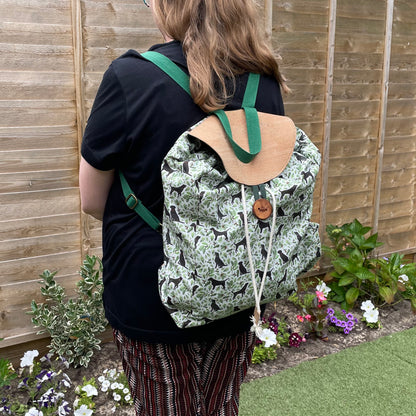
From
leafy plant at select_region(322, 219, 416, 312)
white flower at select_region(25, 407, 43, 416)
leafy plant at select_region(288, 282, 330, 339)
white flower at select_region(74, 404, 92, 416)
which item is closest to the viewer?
white flower at select_region(25, 407, 43, 416)

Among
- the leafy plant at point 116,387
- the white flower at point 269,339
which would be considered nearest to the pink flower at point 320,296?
the white flower at point 269,339

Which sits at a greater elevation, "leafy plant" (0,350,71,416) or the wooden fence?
the wooden fence

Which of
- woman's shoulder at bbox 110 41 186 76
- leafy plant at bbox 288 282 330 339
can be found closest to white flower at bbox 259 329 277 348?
leafy plant at bbox 288 282 330 339

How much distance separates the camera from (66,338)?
9.14 feet

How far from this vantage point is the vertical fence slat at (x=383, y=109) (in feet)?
12.1

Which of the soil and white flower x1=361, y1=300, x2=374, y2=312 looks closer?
the soil

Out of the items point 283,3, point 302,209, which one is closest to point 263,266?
point 302,209

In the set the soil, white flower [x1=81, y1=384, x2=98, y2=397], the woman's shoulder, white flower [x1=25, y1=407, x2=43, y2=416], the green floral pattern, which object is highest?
the woman's shoulder

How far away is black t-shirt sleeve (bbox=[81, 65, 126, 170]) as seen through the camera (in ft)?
3.91

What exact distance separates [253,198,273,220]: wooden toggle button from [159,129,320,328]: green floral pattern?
0.01 metres

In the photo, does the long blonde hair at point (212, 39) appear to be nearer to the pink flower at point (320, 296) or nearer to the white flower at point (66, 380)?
the white flower at point (66, 380)

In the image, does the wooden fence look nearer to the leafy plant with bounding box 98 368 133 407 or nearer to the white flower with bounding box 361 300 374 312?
the leafy plant with bounding box 98 368 133 407

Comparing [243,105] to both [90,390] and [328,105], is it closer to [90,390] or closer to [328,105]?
[90,390]

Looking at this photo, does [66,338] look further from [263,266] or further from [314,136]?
[314,136]
